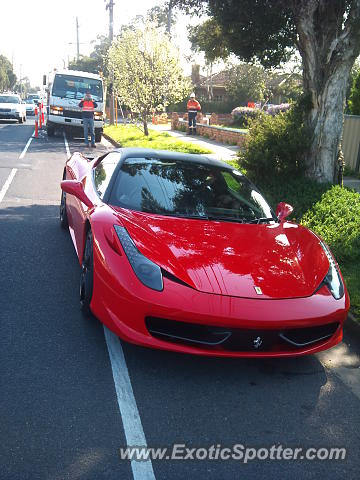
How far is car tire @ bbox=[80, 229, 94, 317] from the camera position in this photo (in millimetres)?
4005

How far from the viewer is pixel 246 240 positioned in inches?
159

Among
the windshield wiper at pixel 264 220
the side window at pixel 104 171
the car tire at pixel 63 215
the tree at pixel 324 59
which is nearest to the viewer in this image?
the windshield wiper at pixel 264 220

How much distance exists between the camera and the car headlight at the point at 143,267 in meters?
3.35

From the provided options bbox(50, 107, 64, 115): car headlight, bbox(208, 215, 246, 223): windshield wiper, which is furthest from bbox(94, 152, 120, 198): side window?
bbox(50, 107, 64, 115): car headlight

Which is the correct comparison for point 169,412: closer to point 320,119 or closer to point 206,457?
point 206,457

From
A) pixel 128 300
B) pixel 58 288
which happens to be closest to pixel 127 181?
pixel 58 288

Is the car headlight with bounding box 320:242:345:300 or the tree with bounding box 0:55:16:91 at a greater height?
the tree with bounding box 0:55:16:91

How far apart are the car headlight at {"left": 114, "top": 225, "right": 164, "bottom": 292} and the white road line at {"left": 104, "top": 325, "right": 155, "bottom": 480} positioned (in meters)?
0.63

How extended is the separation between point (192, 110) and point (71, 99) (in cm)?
585

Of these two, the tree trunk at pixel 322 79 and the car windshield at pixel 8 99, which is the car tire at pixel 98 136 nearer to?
the tree trunk at pixel 322 79

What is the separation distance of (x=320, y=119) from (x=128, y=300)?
22.7 feet

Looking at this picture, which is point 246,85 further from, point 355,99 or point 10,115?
point 355,99

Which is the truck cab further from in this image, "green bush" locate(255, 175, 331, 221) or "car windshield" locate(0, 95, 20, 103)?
"green bush" locate(255, 175, 331, 221)

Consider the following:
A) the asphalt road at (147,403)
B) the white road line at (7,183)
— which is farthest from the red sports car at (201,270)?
the white road line at (7,183)
